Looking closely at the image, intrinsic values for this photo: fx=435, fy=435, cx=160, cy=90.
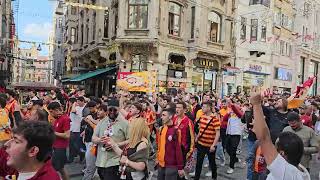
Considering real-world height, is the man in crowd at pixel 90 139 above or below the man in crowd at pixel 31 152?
below

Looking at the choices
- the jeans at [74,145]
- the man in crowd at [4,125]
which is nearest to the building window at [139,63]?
the jeans at [74,145]

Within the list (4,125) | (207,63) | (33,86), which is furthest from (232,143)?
(207,63)

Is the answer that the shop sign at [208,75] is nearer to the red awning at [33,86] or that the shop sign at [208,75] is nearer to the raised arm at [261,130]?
the red awning at [33,86]

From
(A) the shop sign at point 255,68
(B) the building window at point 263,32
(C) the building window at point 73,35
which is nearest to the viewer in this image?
(A) the shop sign at point 255,68

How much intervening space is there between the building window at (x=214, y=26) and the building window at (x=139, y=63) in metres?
6.15

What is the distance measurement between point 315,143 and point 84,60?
3158 cm

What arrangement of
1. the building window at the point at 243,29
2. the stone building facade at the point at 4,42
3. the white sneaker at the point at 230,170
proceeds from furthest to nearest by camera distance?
the stone building facade at the point at 4,42, the building window at the point at 243,29, the white sneaker at the point at 230,170

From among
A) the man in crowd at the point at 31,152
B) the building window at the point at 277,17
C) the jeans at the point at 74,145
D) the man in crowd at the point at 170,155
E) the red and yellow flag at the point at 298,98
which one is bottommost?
the jeans at the point at 74,145

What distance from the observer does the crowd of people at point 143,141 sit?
9.95 feet

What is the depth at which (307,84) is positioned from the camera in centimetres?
925

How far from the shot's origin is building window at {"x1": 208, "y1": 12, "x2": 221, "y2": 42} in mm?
29939

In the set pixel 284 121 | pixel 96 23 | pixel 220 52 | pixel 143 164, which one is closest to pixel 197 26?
pixel 220 52

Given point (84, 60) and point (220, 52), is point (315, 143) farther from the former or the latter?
point (84, 60)

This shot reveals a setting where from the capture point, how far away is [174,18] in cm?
2745
